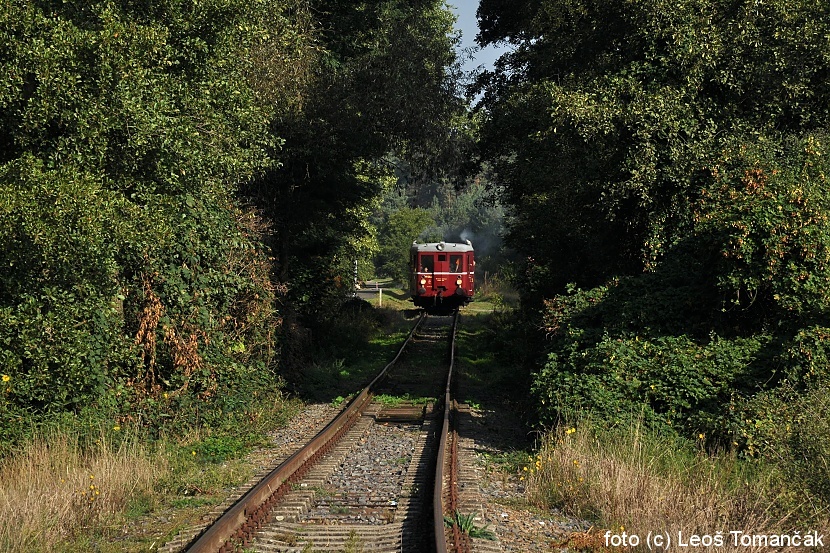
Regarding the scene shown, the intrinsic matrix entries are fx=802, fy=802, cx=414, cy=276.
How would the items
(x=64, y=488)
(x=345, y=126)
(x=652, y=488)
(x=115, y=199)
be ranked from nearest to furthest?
(x=652, y=488) < (x=64, y=488) < (x=115, y=199) < (x=345, y=126)

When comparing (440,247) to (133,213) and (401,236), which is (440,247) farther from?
(401,236)

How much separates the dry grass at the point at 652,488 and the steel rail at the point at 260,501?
9.16ft

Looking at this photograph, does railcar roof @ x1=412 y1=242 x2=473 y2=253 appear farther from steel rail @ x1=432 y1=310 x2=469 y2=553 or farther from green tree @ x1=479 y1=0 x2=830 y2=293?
steel rail @ x1=432 y1=310 x2=469 y2=553

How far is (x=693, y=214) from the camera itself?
1317 cm

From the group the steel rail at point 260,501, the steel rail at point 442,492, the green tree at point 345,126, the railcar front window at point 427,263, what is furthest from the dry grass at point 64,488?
the railcar front window at point 427,263

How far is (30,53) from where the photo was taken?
31.1 ft

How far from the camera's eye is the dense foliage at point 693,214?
10375 mm

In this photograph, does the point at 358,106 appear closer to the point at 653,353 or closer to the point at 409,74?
the point at 409,74

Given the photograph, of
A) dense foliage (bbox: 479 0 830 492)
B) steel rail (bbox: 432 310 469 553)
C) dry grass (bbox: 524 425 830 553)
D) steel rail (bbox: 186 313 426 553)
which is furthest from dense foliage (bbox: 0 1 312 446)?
dry grass (bbox: 524 425 830 553)

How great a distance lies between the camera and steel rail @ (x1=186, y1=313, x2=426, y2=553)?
6.85m

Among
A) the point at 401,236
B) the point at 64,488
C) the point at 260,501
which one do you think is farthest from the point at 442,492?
the point at 401,236

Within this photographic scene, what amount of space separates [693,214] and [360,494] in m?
7.55

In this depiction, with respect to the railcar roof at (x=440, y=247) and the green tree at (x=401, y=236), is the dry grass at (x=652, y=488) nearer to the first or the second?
the railcar roof at (x=440, y=247)

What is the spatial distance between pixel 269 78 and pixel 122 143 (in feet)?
21.8
